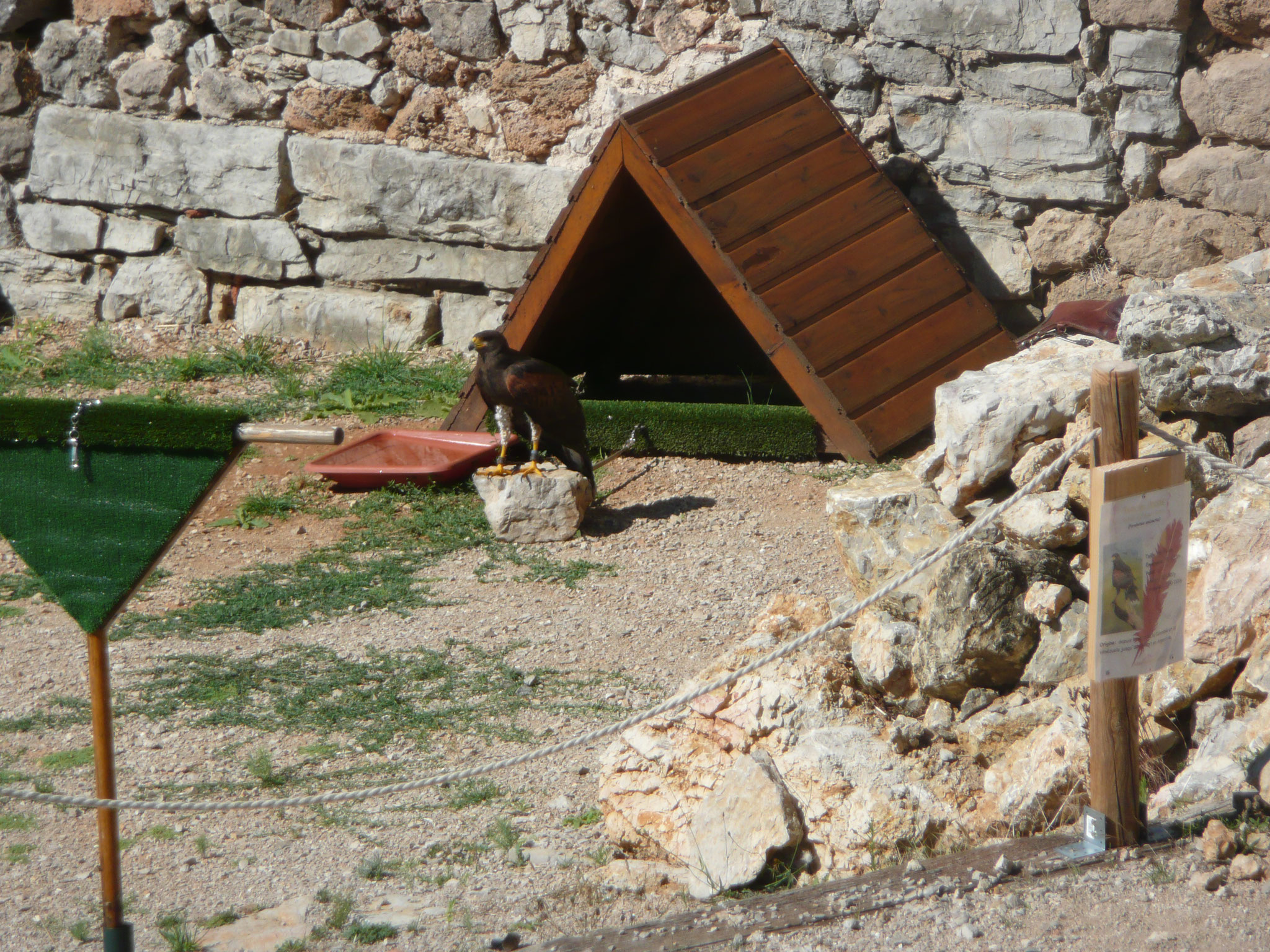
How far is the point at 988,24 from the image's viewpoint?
6145 millimetres

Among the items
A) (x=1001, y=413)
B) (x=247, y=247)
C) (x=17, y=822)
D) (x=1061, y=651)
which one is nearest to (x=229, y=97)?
(x=247, y=247)

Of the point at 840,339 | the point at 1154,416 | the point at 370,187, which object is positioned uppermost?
the point at 370,187

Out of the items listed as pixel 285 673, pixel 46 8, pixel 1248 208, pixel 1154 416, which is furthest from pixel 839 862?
pixel 46 8

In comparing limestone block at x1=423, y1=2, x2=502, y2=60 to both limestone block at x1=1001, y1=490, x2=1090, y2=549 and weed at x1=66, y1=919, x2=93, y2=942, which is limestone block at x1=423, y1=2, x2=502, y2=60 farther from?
weed at x1=66, y1=919, x2=93, y2=942

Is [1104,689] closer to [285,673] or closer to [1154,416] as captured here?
[1154,416]

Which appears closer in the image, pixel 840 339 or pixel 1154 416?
pixel 1154 416

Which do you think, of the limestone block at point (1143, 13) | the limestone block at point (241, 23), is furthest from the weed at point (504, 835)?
the limestone block at point (241, 23)

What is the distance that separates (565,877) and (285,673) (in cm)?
158

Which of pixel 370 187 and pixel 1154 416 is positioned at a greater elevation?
pixel 370 187

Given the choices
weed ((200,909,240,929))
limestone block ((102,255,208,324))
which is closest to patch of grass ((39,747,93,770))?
weed ((200,909,240,929))

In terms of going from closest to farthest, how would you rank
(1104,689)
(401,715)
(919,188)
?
(1104,689)
(401,715)
(919,188)

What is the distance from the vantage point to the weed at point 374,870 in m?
2.71

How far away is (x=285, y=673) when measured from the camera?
12.7 ft

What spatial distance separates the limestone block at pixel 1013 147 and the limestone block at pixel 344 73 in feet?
10.8
